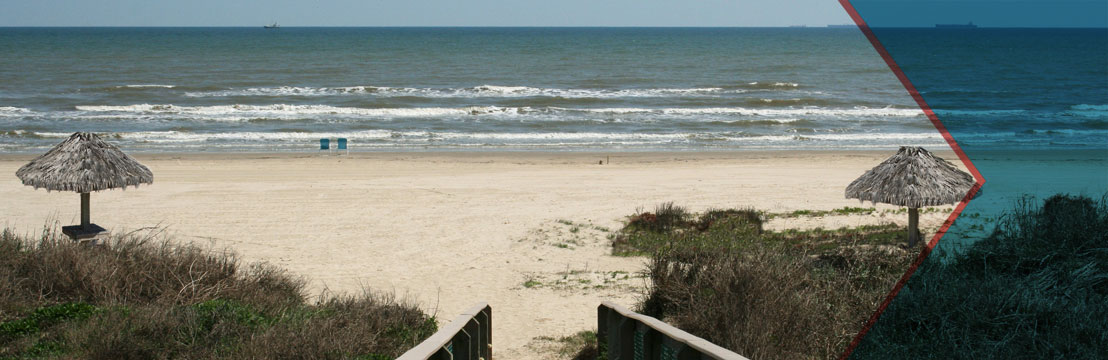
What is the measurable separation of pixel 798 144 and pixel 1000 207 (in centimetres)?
1558

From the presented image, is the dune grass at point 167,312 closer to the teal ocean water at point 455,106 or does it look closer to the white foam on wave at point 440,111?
the teal ocean water at point 455,106

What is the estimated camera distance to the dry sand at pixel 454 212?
992 cm

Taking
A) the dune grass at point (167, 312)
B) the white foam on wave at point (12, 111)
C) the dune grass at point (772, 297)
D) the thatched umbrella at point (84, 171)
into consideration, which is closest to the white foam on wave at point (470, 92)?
the white foam on wave at point (12, 111)

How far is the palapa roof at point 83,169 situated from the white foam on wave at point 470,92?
100.0 feet

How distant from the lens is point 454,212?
48.2ft

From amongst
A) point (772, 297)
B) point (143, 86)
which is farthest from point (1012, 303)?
point (143, 86)

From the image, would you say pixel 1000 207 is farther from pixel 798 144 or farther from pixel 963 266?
pixel 798 144

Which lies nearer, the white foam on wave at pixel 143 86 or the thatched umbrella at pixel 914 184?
the thatched umbrella at pixel 914 184

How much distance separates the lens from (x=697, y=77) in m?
55.1

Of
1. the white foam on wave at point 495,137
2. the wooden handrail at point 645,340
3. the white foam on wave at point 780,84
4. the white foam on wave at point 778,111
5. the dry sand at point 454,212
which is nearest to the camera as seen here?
the wooden handrail at point 645,340

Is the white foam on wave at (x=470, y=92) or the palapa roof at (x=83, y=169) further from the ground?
the white foam on wave at (x=470, y=92)

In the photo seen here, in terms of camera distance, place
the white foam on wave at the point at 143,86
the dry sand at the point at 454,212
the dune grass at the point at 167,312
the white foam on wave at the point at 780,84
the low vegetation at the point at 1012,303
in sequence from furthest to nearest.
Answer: the white foam on wave at the point at 780,84 < the white foam on wave at the point at 143,86 < the dry sand at the point at 454,212 < the dune grass at the point at 167,312 < the low vegetation at the point at 1012,303

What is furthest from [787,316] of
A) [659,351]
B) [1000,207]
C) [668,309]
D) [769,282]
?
[1000,207]

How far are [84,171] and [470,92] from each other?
3313 cm
